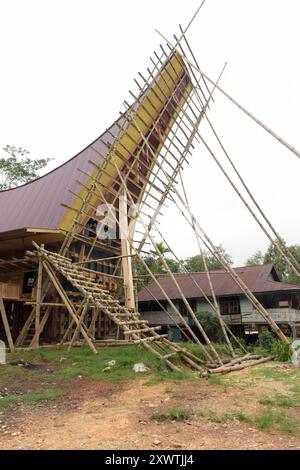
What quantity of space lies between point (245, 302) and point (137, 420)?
66.2ft

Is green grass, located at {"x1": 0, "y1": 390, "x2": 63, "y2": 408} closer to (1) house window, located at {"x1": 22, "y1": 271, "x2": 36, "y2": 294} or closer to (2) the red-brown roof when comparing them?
(1) house window, located at {"x1": 22, "y1": 271, "x2": 36, "y2": 294}

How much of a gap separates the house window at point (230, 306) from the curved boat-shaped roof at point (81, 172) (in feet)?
44.0

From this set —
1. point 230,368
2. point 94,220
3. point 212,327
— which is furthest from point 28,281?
point 212,327

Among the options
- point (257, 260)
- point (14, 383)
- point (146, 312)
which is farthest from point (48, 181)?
point (257, 260)

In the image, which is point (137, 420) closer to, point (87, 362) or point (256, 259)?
point (87, 362)

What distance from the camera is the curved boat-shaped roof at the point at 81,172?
1306 centimetres

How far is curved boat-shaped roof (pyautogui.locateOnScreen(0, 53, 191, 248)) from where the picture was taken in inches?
514

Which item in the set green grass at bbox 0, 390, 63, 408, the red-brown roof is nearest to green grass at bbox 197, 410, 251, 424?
green grass at bbox 0, 390, 63, 408

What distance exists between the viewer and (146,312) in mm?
25484

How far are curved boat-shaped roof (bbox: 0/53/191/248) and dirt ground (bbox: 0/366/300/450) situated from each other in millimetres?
7840

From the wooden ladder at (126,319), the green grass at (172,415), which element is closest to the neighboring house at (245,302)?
the wooden ladder at (126,319)

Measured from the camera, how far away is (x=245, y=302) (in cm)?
2309

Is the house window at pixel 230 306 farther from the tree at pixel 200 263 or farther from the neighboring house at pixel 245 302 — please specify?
the tree at pixel 200 263
